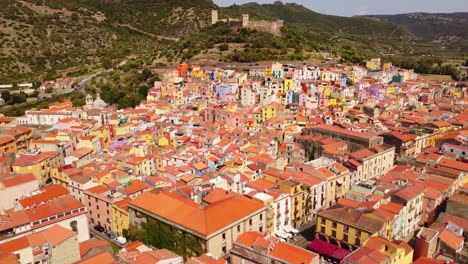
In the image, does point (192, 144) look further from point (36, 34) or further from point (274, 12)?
point (274, 12)

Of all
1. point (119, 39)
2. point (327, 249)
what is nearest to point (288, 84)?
point (327, 249)

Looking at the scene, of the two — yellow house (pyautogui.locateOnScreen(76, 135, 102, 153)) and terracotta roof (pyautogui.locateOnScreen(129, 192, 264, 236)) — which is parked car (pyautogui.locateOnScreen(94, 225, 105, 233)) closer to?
terracotta roof (pyautogui.locateOnScreen(129, 192, 264, 236))

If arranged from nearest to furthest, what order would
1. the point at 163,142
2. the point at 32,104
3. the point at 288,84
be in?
the point at 163,142 < the point at 288,84 < the point at 32,104

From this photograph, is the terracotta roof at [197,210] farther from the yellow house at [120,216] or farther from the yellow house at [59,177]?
the yellow house at [59,177]

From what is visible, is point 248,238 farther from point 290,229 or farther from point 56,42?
point 56,42

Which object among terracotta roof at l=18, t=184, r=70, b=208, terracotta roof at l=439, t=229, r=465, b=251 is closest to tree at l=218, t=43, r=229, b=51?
terracotta roof at l=18, t=184, r=70, b=208

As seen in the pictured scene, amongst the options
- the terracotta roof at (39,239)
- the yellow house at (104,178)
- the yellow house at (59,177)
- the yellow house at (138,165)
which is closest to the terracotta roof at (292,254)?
the terracotta roof at (39,239)

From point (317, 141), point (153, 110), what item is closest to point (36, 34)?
point (153, 110)
